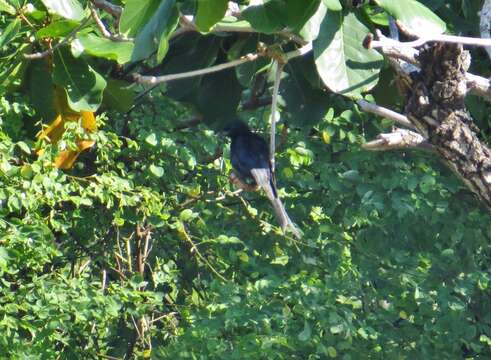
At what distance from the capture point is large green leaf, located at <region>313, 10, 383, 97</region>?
2.18 meters

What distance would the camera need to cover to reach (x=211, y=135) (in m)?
4.72

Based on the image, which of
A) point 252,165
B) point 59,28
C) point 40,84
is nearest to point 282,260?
point 252,165

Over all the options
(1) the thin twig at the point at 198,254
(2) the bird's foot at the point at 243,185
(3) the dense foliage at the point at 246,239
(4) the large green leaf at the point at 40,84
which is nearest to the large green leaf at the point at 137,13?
(2) the bird's foot at the point at 243,185

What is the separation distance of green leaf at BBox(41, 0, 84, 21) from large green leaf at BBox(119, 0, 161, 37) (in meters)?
0.28

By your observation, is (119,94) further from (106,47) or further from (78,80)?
(106,47)

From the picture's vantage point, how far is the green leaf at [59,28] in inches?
106

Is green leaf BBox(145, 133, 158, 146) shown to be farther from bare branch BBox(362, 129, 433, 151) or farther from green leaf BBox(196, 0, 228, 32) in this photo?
green leaf BBox(196, 0, 228, 32)

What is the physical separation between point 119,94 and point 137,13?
145 centimetres

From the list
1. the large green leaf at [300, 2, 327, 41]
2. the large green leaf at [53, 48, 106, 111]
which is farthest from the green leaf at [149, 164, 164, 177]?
the large green leaf at [300, 2, 327, 41]

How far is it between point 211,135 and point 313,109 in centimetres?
208

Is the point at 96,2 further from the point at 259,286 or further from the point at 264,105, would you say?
the point at 259,286

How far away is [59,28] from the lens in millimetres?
2703

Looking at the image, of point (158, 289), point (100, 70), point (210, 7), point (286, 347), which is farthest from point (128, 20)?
point (158, 289)

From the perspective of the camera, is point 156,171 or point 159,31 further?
point 156,171
